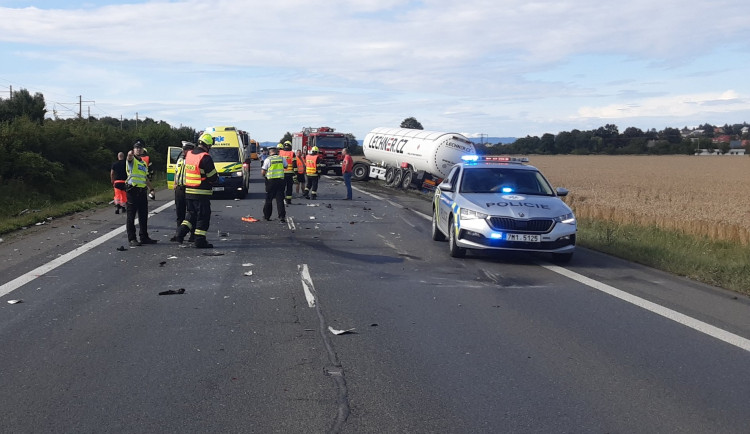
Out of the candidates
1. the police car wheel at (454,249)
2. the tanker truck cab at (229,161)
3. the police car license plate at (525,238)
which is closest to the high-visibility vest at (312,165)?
the tanker truck cab at (229,161)

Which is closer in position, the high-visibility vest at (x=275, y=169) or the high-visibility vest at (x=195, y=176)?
the high-visibility vest at (x=195, y=176)

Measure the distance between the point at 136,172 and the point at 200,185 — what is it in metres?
1.27

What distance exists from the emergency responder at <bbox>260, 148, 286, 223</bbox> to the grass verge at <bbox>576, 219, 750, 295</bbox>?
7.00m

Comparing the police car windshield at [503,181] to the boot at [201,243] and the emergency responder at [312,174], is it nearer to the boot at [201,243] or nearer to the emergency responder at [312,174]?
the boot at [201,243]

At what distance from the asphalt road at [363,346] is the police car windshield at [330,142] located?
31725 mm

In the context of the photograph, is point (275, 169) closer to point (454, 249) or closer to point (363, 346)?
point (454, 249)

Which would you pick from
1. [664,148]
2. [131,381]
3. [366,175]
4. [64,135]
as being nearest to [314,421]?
[131,381]

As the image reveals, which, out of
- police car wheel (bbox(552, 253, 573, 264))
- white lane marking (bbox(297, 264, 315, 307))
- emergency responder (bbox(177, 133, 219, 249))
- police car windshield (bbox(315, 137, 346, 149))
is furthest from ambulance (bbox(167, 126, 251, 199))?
police car wheel (bbox(552, 253, 573, 264))

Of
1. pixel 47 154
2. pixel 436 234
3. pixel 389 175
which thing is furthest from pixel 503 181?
pixel 389 175

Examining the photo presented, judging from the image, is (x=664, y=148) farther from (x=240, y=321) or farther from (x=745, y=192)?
(x=240, y=321)

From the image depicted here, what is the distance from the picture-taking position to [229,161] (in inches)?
1107

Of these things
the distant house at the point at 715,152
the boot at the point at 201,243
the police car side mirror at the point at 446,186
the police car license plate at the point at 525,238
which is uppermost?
the police car side mirror at the point at 446,186

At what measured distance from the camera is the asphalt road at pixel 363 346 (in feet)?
17.4

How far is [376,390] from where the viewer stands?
5.82m
